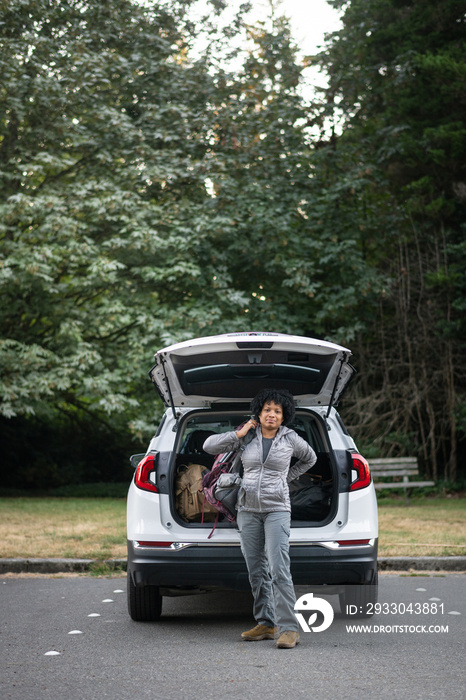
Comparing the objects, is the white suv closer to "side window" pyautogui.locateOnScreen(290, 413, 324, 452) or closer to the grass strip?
"side window" pyautogui.locateOnScreen(290, 413, 324, 452)

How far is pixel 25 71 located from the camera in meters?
14.8

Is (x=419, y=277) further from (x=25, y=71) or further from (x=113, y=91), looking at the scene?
(x=25, y=71)

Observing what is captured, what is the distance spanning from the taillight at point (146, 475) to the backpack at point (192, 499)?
33 centimetres

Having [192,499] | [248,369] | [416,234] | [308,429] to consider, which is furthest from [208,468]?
[416,234]

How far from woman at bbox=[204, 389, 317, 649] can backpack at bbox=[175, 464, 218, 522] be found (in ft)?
1.96

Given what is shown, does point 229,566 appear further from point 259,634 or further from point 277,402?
point 277,402

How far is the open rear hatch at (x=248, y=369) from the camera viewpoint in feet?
17.8

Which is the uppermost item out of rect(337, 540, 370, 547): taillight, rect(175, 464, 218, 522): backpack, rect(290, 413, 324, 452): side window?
rect(290, 413, 324, 452): side window

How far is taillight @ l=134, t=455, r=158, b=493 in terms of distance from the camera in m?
5.61

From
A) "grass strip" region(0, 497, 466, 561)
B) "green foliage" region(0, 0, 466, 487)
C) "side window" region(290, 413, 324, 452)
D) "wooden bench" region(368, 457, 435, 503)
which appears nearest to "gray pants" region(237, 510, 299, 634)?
"side window" region(290, 413, 324, 452)

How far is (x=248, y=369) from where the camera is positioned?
5.75 meters

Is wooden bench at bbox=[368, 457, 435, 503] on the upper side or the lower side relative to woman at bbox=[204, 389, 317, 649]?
lower

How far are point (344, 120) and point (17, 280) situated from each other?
954 centimetres

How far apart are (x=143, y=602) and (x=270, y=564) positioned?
1230 millimetres
